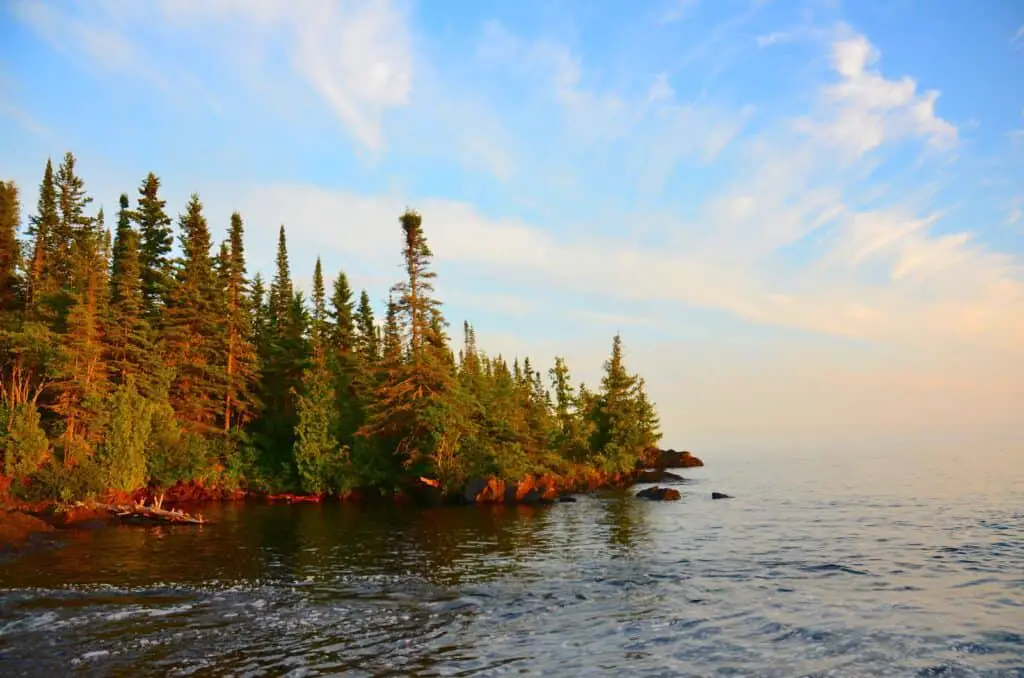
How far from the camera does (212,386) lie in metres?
60.0

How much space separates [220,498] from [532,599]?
44566 mm

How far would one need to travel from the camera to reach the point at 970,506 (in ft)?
141

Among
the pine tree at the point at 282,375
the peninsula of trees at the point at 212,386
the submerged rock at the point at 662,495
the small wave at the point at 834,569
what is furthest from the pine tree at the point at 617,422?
the small wave at the point at 834,569

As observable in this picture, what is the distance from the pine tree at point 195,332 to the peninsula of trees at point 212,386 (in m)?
0.16

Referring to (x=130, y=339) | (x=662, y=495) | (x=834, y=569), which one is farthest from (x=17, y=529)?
(x=662, y=495)

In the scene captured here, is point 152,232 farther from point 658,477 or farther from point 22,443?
point 658,477

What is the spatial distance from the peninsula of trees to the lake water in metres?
13.0

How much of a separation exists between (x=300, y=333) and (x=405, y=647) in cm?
5774

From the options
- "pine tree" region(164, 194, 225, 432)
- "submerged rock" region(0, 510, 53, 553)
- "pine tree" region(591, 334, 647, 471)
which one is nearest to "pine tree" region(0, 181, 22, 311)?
"pine tree" region(164, 194, 225, 432)

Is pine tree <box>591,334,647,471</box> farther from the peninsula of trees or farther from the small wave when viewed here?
the small wave

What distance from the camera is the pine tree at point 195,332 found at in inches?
2263

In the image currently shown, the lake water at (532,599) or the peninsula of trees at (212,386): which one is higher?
the peninsula of trees at (212,386)

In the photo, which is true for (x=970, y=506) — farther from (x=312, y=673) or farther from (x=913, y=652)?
(x=312, y=673)

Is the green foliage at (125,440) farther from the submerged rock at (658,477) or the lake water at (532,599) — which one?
the submerged rock at (658,477)
